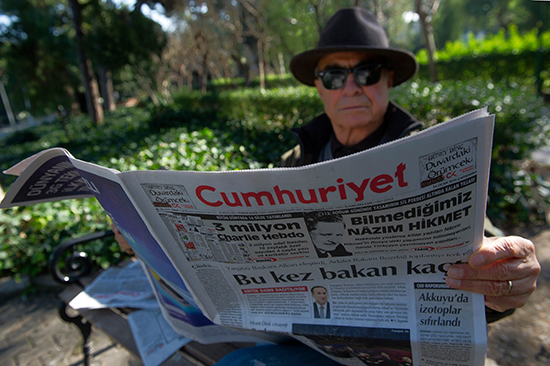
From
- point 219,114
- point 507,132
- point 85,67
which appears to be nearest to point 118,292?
point 507,132

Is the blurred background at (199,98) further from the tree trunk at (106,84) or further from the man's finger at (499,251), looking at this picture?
the man's finger at (499,251)

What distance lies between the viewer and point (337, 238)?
79 cm

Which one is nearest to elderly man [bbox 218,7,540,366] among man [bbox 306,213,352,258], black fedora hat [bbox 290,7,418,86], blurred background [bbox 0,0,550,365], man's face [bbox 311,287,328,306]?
black fedora hat [bbox 290,7,418,86]

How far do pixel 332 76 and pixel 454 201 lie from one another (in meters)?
1.00

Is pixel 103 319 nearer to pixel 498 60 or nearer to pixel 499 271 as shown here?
pixel 499 271

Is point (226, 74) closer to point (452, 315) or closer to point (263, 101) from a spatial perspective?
point (263, 101)

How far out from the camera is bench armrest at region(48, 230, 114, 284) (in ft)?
5.27

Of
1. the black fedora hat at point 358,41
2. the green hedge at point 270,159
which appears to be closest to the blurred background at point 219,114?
the green hedge at point 270,159

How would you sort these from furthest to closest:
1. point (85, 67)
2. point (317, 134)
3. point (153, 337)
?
1. point (85, 67)
2. point (317, 134)
3. point (153, 337)

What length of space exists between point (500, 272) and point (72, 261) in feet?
6.43

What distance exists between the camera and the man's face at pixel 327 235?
A: 0.77 m

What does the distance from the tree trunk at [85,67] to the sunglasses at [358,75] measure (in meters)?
10.9

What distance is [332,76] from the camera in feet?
5.00

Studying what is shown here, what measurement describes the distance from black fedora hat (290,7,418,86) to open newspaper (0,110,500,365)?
0.94m
